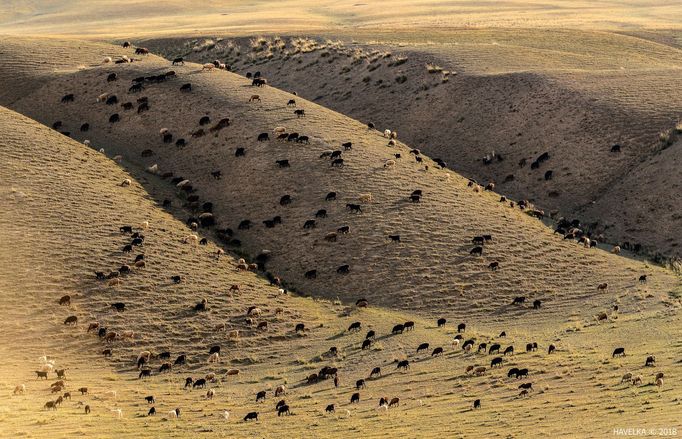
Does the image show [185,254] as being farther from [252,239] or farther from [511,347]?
[511,347]

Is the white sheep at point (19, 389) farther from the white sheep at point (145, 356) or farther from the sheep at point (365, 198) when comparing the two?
the sheep at point (365, 198)

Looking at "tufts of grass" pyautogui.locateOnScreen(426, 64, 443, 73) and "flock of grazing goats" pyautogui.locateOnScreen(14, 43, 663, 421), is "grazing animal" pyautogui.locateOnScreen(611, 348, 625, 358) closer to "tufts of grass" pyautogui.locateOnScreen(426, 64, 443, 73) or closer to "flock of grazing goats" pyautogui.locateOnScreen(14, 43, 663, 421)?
"flock of grazing goats" pyautogui.locateOnScreen(14, 43, 663, 421)

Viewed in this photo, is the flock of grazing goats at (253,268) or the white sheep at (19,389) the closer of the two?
the white sheep at (19,389)

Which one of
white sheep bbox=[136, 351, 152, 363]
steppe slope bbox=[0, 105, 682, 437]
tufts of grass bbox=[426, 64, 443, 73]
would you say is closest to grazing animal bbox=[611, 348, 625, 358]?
steppe slope bbox=[0, 105, 682, 437]

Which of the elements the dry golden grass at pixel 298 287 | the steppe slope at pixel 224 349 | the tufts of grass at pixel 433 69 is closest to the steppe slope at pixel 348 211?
the dry golden grass at pixel 298 287

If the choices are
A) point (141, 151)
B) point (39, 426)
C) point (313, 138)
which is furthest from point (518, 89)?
point (39, 426)

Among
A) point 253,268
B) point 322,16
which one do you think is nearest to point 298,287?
point 253,268

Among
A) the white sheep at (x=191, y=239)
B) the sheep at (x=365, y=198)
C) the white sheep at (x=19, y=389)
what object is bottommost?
the white sheep at (x=19, y=389)
